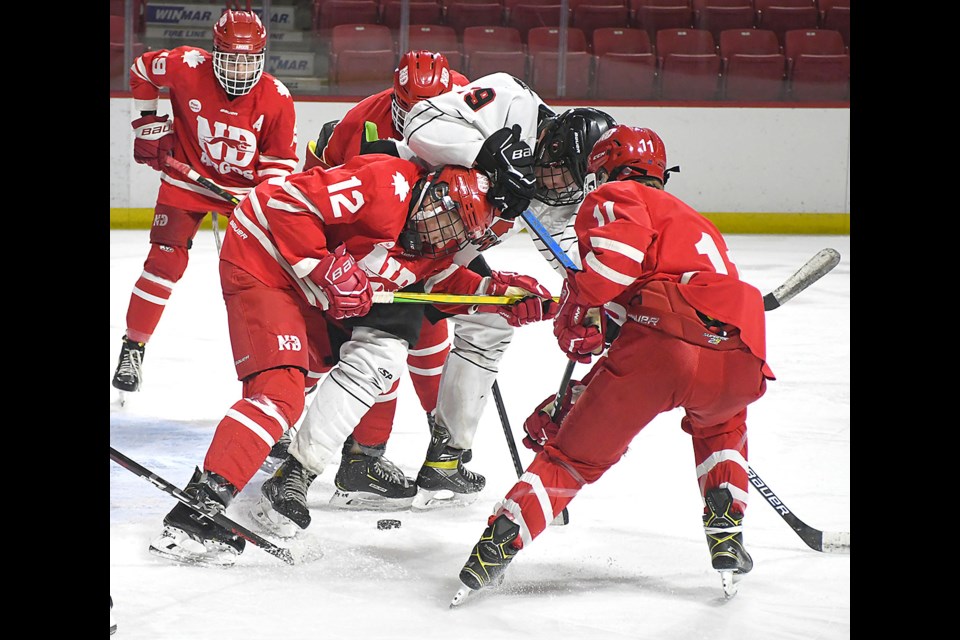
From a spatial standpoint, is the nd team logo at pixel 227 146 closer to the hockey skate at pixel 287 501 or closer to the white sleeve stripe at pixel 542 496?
the hockey skate at pixel 287 501

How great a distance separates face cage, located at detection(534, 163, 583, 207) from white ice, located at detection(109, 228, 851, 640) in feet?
→ 2.15

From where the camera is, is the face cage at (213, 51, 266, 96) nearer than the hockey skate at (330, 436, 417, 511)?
No

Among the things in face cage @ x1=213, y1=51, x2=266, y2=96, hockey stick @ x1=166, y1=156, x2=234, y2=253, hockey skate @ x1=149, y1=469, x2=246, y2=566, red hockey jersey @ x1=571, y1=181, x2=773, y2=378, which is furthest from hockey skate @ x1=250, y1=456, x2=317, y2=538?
face cage @ x1=213, y1=51, x2=266, y2=96

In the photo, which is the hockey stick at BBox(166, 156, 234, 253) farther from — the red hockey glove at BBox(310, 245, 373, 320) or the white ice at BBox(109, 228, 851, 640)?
the red hockey glove at BBox(310, 245, 373, 320)

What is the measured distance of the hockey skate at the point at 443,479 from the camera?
2654mm

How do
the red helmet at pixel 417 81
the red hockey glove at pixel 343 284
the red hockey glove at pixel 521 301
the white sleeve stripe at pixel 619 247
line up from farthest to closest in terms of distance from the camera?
the red helmet at pixel 417 81 < the red hockey glove at pixel 521 301 < the red hockey glove at pixel 343 284 < the white sleeve stripe at pixel 619 247

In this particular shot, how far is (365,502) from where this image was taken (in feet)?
→ 8.61

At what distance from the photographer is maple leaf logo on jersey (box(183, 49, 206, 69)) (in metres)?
3.71

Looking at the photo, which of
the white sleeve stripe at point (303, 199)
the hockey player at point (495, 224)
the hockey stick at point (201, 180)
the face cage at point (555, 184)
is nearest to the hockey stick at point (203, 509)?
the hockey player at point (495, 224)

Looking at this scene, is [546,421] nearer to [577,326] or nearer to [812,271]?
[577,326]

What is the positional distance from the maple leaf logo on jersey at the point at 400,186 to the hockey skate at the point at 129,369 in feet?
4.80

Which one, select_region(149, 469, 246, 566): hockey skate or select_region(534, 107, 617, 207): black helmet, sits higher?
select_region(534, 107, 617, 207): black helmet
